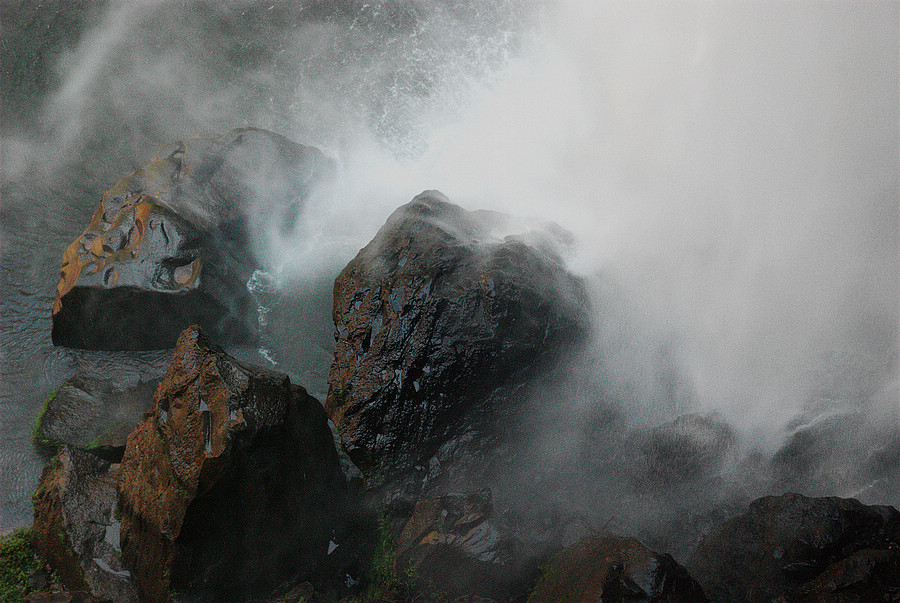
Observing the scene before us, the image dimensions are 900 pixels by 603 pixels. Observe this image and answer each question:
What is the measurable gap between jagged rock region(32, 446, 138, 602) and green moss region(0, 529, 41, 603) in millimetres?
95

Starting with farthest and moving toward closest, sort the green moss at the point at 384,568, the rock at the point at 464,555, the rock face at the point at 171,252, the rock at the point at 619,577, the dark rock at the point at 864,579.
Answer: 1. the rock face at the point at 171,252
2. the green moss at the point at 384,568
3. the rock at the point at 464,555
4. the rock at the point at 619,577
5. the dark rock at the point at 864,579

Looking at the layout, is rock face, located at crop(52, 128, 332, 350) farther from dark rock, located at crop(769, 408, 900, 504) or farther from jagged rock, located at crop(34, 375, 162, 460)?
dark rock, located at crop(769, 408, 900, 504)

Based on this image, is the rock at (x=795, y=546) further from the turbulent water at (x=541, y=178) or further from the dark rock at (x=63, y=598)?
the dark rock at (x=63, y=598)

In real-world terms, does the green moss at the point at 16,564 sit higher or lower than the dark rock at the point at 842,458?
lower

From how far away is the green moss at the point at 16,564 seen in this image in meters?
5.59

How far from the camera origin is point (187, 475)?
522cm

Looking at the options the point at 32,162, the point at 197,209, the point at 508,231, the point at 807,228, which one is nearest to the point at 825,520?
the point at 508,231

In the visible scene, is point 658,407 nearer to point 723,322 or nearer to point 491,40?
point 723,322

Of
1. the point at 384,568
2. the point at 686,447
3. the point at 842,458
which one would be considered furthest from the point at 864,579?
the point at 384,568

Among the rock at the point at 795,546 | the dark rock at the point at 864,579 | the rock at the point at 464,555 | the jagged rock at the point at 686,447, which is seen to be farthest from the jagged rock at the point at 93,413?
the dark rock at the point at 864,579

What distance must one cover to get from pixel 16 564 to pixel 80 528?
2.51ft

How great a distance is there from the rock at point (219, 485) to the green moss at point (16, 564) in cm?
106

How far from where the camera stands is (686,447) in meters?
7.44

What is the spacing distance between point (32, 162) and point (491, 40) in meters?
11.0
